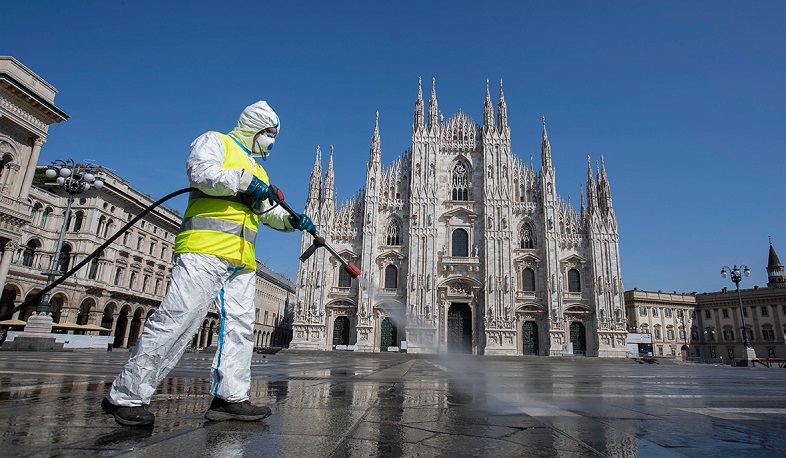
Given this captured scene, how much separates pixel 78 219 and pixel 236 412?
33.3 meters

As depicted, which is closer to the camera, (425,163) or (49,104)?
(49,104)

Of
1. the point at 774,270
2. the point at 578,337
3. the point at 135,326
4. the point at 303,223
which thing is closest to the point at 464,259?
the point at 578,337

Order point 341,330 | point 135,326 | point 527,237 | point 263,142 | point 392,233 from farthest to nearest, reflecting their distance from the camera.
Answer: point 135,326
point 392,233
point 527,237
point 341,330
point 263,142

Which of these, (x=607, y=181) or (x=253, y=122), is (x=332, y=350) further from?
(x=253, y=122)

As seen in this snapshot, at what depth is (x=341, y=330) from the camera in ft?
98.0

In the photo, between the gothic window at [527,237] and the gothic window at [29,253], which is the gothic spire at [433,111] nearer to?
the gothic window at [527,237]

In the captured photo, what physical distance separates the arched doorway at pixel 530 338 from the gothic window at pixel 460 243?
605 centimetres

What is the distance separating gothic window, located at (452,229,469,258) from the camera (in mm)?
30781

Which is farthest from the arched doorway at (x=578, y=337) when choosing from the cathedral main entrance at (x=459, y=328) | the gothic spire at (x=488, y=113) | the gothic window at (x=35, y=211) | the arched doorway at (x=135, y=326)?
the gothic window at (x=35, y=211)

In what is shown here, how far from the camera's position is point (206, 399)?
3354 millimetres

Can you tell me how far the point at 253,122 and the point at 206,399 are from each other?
205 centimetres

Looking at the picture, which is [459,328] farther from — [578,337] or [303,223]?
[303,223]

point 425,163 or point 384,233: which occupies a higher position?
point 425,163

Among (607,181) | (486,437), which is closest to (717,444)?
(486,437)
